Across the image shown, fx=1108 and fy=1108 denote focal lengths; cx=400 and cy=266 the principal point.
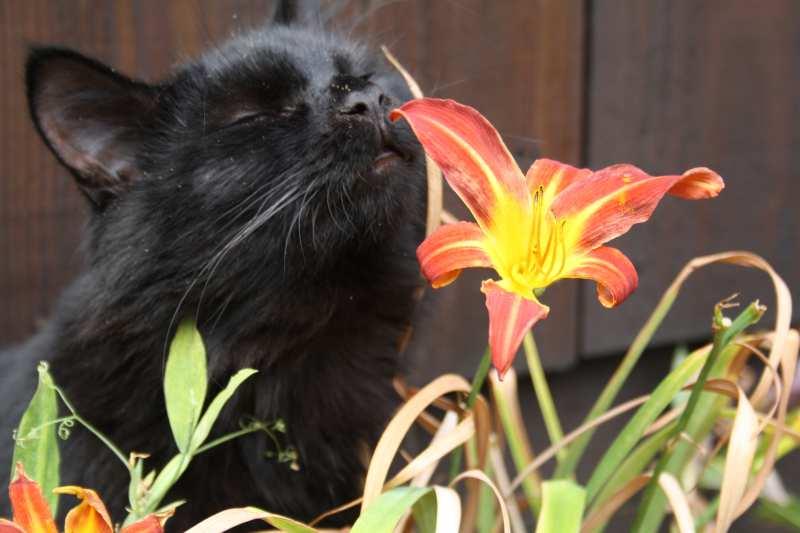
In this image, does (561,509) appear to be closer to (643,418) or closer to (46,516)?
(643,418)

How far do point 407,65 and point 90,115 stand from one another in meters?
0.96

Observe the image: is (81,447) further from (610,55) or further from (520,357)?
(610,55)

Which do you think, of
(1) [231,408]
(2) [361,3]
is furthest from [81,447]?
(2) [361,3]

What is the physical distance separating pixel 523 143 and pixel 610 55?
1.04ft

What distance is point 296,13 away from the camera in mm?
A: 1828

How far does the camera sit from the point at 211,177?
4.81 ft

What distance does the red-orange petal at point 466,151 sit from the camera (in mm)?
995

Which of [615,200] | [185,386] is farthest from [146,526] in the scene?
[615,200]

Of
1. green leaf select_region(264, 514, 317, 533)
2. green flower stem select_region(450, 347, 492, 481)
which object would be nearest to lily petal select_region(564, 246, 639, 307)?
green flower stem select_region(450, 347, 492, 481)

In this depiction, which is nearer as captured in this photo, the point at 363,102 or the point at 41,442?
the point at 41,442

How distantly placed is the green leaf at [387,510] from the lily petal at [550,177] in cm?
33

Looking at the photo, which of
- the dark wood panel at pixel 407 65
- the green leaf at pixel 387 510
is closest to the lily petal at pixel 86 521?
the green leaf at pixel 387 510

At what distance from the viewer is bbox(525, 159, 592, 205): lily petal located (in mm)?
1061

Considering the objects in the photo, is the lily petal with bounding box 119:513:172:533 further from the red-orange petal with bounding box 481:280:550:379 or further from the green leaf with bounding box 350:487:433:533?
the red-orange petal with bounding box 481:280:550:379
